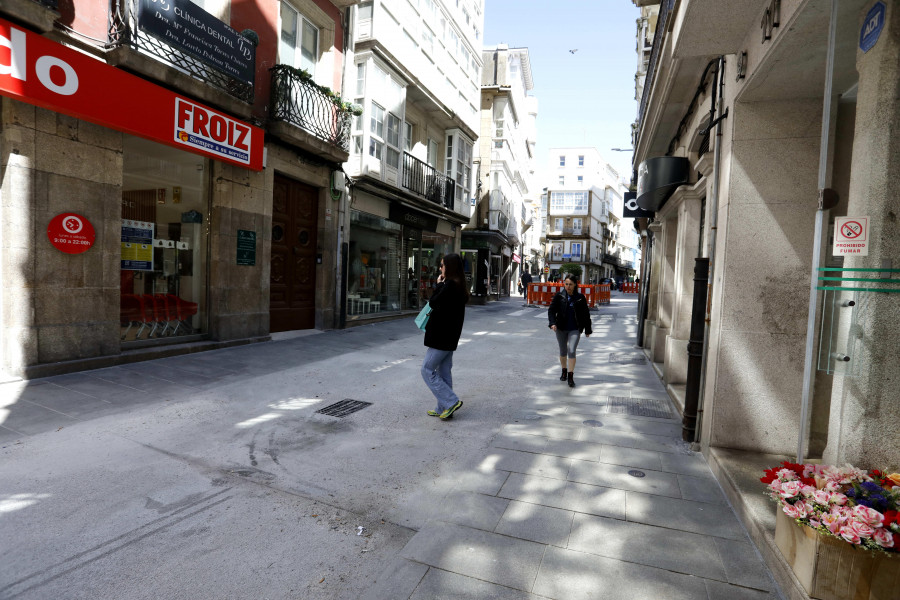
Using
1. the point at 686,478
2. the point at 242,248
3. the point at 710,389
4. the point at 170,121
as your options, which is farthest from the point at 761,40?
the point at 242,248

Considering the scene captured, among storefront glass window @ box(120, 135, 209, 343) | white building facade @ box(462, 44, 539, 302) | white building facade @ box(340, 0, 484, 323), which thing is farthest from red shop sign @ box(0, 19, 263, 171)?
white building facade @ box(462, 44, 539, 302)

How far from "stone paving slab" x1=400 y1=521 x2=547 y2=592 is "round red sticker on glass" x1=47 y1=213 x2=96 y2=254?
625 centimetres

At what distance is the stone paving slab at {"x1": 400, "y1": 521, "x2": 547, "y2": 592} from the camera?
262 cm

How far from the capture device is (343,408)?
18.7 feet

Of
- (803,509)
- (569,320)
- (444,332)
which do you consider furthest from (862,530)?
(569,320)

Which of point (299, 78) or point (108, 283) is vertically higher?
point (299, 78)

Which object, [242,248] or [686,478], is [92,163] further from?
[686,478]

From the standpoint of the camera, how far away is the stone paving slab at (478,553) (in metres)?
2.62

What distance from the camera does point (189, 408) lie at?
542 centimetres

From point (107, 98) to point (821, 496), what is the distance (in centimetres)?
842

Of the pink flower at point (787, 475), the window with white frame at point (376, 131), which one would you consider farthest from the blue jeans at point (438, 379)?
the window with white frame at point (376, 131)

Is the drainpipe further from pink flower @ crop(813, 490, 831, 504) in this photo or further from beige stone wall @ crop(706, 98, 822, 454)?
pink flower @ crop(813, 490, 831, 504)

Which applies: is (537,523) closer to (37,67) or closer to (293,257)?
(37,67)

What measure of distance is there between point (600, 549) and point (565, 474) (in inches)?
42.9
